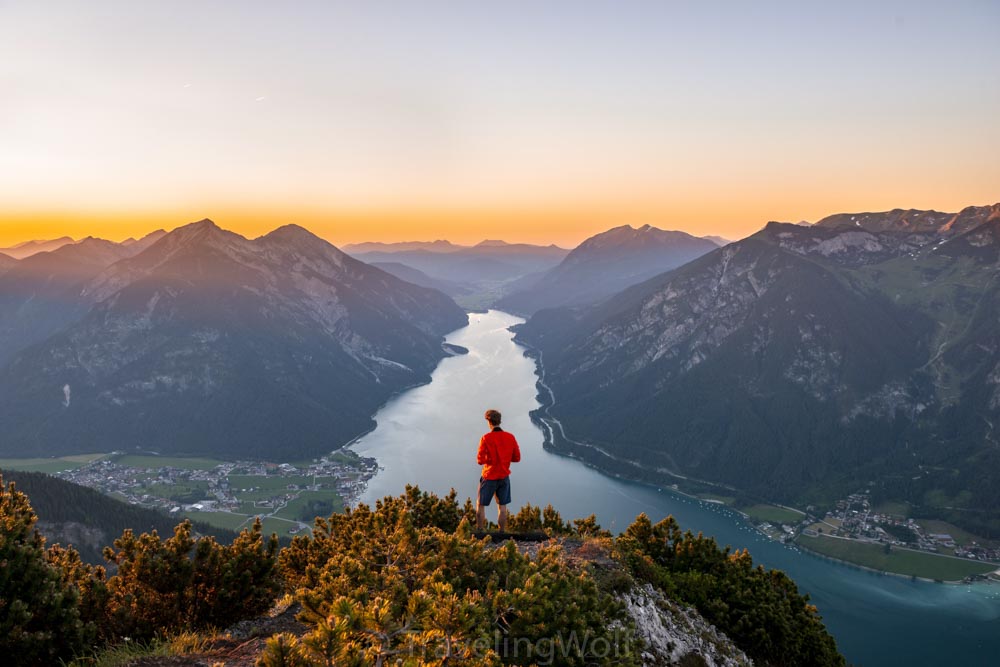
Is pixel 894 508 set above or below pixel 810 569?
above

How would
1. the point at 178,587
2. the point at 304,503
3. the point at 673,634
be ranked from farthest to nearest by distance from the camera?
the point at 304,503 → the point at 673,634 → the point at 178,587

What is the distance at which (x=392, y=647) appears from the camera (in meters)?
8.06

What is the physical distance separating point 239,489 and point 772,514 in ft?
572

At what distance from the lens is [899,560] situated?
430 ft

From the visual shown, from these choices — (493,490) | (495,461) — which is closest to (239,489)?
(493,490)

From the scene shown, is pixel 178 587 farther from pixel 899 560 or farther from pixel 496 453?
pixel 899 560

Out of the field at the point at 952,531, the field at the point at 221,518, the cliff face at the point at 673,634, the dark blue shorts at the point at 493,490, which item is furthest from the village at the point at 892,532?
the dark blue shorts at the point at 493,490

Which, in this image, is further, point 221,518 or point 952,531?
point 952,531

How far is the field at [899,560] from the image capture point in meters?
126

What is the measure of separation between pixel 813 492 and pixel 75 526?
207248 millimetres

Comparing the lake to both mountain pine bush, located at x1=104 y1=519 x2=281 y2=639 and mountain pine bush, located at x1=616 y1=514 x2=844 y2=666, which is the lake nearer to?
mountain pine bush, located at x1=616 y1=514 x2=844 y2=666

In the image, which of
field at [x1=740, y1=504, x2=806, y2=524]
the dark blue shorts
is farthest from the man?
field at [x1=740, y1=504, x2=806, y2=524]

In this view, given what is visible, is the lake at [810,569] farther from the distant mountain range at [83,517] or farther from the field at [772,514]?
the distant mountain range at [83,517]

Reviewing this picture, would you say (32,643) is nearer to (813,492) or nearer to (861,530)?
(861,530)
